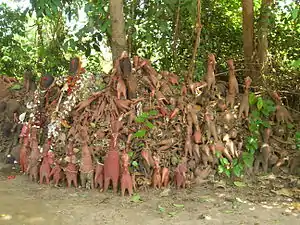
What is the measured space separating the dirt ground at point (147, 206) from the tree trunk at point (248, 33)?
2224 mm

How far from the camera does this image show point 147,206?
12.2 ft

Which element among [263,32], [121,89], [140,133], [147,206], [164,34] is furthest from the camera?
[164,34]

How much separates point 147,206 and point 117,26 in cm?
229

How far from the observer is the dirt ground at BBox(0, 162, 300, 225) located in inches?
134

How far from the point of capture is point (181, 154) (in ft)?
14.3

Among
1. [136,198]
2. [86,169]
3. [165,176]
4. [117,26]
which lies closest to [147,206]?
[136,198]

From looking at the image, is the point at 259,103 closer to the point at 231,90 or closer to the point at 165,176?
the point at 231,90

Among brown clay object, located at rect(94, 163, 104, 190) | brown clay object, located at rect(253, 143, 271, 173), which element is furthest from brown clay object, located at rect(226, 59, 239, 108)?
brown clay object, located at rect(94, 163, 104, 190)

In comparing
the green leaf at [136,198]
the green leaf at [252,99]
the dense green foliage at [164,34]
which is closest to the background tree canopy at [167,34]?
the dense green foliage at [164,34]

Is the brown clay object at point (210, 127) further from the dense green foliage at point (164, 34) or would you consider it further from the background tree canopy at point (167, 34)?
the dense green foliage at point (164, 34)

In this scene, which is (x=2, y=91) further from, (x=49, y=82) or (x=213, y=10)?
(x=213, y=10)

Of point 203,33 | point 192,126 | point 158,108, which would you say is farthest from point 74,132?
point 203,33

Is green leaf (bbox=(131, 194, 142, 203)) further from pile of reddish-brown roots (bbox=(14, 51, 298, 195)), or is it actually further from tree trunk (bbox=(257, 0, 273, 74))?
tree trunk (bbox=(257, 0, 273, 74))

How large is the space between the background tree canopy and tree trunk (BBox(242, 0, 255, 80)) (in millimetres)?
56
